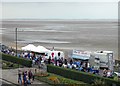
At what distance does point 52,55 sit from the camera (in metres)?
40.0

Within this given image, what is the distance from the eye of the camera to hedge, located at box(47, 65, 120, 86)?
26.3 m

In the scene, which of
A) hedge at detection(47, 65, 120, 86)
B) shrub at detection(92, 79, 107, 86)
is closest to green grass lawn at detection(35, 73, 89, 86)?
hedge at detection(47, 65, 120, 86)

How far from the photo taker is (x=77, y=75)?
29781 millimetres

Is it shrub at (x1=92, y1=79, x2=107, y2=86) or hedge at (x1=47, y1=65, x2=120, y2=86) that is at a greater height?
hedge at (x1=47, y1=65, x2=120, y2=86)

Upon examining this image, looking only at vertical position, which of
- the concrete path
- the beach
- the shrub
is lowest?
the shrub

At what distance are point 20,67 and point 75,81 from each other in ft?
29.3

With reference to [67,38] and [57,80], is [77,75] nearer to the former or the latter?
[57,80]

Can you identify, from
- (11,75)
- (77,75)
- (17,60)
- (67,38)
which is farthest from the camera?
(67,38)

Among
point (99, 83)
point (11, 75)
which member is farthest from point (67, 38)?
point (99, 83)

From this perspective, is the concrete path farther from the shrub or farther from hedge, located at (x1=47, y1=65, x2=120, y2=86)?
the shrub

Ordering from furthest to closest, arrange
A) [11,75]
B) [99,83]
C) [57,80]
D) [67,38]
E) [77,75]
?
[67,38]
[11,75]
[77,75]
[57,80]
[99,83]

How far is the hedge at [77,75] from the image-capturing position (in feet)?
86.2

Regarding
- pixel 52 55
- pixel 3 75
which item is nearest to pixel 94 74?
pixel 3 75

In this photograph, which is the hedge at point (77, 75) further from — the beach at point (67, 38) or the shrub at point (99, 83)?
the beach at point (67, 38)
